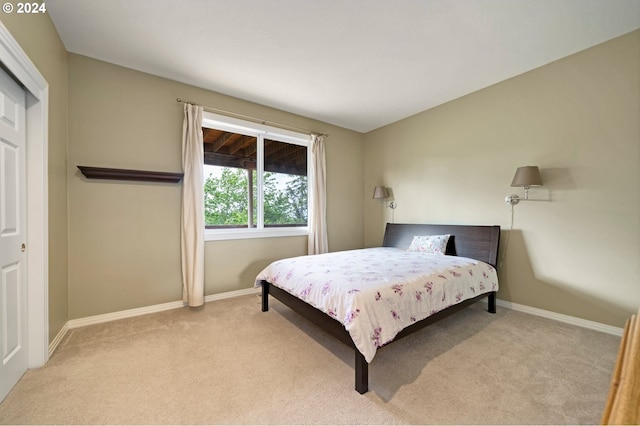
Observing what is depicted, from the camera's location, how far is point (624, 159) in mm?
2381

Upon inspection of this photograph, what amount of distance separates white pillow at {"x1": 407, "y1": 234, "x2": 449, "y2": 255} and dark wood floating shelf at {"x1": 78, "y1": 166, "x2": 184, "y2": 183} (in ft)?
10.7

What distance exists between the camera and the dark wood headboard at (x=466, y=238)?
3055mm

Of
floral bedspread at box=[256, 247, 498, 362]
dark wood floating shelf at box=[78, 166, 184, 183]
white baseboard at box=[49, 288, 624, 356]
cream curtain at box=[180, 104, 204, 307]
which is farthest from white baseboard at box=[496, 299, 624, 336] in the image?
dark wood floating shelf at box=[78, 166, 184, 183]

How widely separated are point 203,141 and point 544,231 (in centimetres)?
431

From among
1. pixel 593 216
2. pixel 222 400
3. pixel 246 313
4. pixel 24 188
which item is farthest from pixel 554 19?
pixel 24 188

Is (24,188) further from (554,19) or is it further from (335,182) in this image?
(554,19)

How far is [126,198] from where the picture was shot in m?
2.82

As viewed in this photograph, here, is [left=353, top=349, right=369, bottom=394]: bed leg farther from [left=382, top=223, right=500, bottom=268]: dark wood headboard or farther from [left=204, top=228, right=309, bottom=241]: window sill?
[left=204, top=228, right=309, bottom=241]: window sill

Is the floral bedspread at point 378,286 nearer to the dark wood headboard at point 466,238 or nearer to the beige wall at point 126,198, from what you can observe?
the dark wood headboard at point 466,238

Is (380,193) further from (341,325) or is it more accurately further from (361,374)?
(361,374)

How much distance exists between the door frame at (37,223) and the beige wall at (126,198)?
745mm

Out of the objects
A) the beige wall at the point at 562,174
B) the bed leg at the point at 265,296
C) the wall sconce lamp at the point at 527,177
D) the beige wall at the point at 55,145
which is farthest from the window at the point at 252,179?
the wall sconce lamp at the point at 527,177

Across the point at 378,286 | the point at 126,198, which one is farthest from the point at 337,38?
the point at 126,198

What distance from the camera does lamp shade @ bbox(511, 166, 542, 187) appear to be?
8.93 ft
